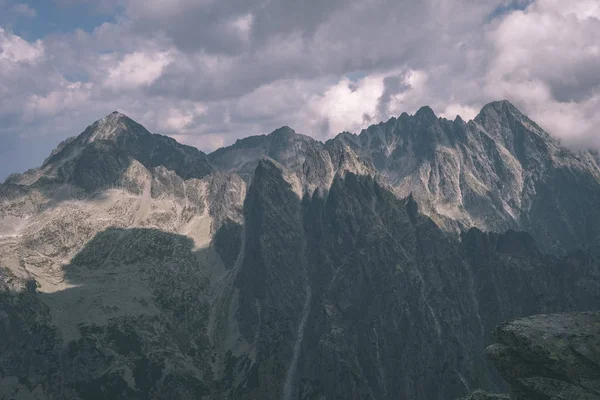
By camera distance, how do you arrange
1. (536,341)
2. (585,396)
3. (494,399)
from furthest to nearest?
(494,399) → (536,341) → (585,396)

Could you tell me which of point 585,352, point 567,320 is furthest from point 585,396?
point 567,320

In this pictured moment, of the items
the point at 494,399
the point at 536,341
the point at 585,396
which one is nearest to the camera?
the point at 585,396

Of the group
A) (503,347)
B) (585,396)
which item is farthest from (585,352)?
(503,347)

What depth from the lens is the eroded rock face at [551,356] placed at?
72188 mm

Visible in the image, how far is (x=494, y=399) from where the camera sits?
8981 cm

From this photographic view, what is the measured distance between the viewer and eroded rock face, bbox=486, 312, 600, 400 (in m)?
72.2

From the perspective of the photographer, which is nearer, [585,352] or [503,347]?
[585,352]

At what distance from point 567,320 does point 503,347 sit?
1234 centimetres

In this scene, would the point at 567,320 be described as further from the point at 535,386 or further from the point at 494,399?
the point at 494,399

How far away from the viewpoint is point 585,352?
237 feet

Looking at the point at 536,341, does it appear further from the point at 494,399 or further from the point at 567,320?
the point at 494,399

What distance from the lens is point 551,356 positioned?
74.2 meters

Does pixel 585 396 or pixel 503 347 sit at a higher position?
pixel 503 347

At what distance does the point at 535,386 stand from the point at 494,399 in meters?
16.2
